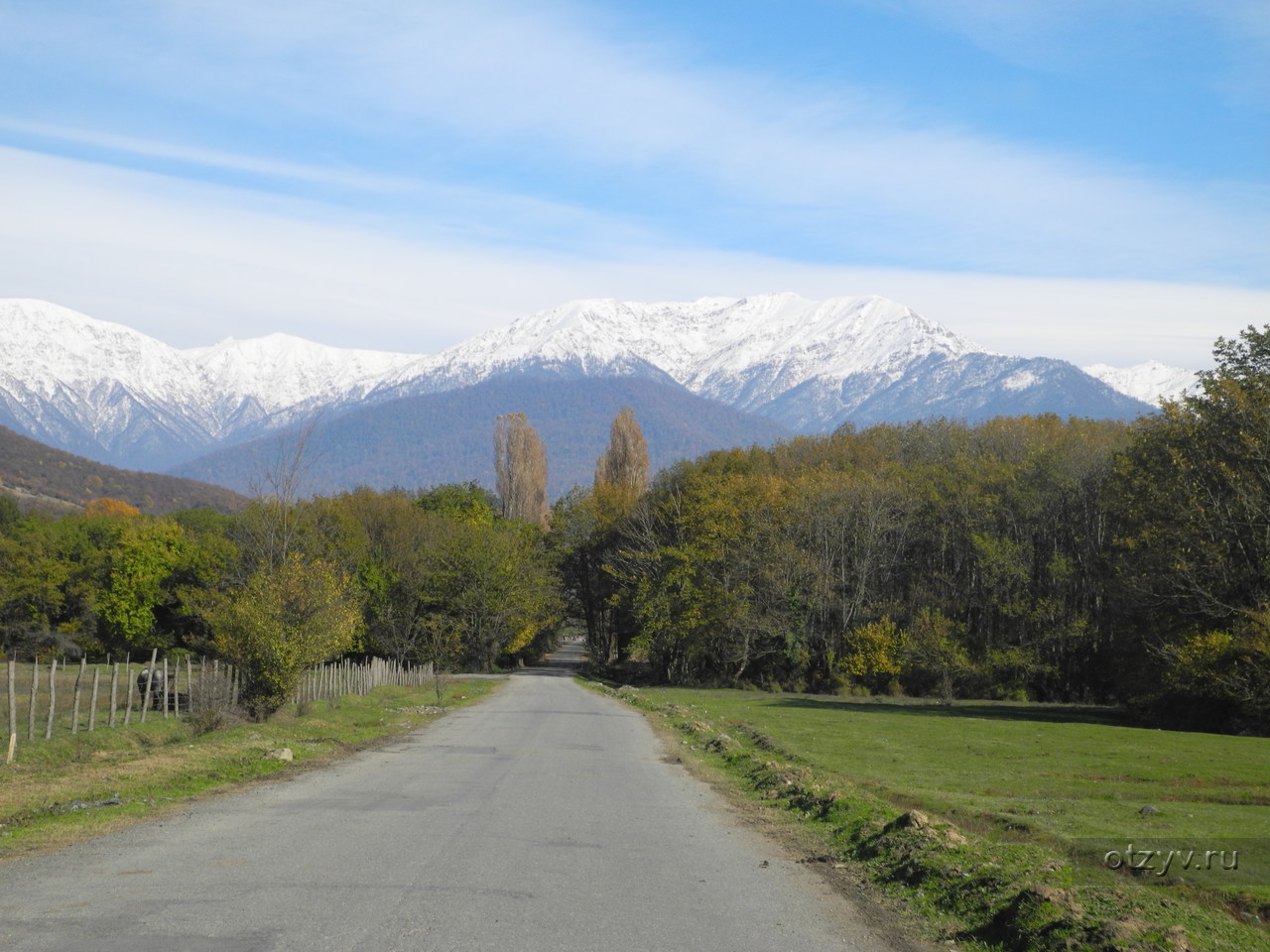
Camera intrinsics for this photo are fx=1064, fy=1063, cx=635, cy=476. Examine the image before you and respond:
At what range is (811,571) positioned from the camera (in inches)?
2549

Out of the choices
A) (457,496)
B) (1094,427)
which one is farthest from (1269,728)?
(457,496)

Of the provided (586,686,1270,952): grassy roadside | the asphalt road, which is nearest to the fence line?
the asphalt road

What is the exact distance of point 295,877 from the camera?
33.3ft

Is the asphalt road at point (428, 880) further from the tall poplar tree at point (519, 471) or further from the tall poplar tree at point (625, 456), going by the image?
the tall poplar tree at point (519, 471)

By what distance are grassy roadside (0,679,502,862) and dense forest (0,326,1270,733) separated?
10.3 feet

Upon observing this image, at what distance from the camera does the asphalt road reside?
327 inches

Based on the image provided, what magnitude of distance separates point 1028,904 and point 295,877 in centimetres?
676

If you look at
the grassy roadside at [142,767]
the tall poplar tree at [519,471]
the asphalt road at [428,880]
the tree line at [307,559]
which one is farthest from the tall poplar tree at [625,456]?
the asphalt road at [428,880]

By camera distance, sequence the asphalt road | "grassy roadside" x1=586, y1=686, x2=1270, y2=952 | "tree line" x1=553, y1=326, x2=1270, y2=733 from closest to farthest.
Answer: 1. the asphalt road
2. "grassy roadside" x1=586, y1=686, x2=1270, y2=952
3. "tree line" x1=553, y1=326, x2=1270, y2=733

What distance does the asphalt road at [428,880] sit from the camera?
830cm

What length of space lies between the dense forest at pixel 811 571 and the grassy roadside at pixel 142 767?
124 inches

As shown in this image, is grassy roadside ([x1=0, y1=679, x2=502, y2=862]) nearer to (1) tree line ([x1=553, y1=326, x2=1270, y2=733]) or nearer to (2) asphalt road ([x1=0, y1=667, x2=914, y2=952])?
(2) asphalt road ([x1=0, y1=667, x2=914, y2=952])

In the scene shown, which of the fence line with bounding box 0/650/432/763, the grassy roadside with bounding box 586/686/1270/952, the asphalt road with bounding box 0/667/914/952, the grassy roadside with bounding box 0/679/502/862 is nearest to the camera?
the asphalt road with bounding box 0/667/914/952

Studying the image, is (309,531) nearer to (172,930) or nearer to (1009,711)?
(1009,711)
